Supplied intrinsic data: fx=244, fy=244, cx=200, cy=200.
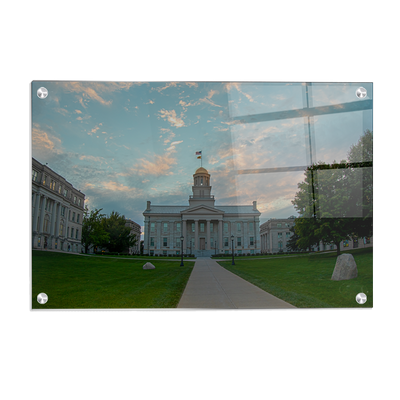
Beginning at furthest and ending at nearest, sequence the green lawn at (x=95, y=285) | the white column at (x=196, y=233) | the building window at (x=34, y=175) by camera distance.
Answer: the white column at (x=196, y=233) → the building window at (x=34, y=175) → the green lawn at (x=95, y=285)

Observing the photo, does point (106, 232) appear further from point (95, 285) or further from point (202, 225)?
point (202, 225)

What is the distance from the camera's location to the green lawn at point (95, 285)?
3.34 metres

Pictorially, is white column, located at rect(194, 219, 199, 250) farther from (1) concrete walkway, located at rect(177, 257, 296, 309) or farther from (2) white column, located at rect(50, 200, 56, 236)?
(2) white column, located at rect(50, 200, 56, 236)

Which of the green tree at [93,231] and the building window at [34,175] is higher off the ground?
the building window at [34,175]

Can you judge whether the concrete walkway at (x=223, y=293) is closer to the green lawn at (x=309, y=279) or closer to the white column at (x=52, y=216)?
the green lawn at (x=309, y=279)

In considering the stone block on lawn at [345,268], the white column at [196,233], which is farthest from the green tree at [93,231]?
the stone block on lawn at [345,268]

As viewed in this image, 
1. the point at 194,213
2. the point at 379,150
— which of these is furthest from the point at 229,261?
the point at 379,150

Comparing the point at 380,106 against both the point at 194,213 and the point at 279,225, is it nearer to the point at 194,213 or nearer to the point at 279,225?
the point at 279,225

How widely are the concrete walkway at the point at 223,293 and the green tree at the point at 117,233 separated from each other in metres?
1.16

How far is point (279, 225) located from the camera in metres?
3.81

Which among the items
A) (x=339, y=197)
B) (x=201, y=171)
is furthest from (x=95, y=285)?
(x=339, y=197)

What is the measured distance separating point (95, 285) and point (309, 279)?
3.12 metres

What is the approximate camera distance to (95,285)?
11.3 feet

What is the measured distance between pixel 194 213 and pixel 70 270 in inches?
79.7
